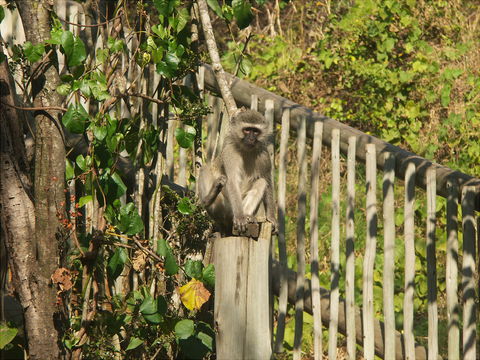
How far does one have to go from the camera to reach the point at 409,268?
14.2 feet

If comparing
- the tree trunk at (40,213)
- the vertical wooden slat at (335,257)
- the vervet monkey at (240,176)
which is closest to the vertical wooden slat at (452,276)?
the vertical wooden slat at (335,257)

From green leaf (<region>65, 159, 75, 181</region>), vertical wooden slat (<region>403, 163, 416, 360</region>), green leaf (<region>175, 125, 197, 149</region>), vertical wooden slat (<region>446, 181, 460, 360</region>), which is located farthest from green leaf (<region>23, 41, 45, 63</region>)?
vertical wooden slat (<region>446, 181, 460, 360</region>)

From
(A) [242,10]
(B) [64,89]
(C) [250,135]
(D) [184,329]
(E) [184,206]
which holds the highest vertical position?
(A) [242,10]

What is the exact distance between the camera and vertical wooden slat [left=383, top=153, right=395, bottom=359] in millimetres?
4363

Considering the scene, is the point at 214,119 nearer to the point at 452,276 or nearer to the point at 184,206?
the point at 184,206

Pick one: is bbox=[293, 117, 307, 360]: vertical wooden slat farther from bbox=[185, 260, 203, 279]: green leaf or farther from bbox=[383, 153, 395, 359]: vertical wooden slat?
bbox=[185, 260, 203, 279]: green leaf

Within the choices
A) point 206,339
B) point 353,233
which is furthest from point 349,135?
point 206,339

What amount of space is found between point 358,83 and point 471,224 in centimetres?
435

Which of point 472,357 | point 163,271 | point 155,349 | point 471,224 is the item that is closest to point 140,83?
point 163,271

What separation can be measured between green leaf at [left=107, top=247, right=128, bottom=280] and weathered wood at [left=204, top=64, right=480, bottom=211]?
1.42m

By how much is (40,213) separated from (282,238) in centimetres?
156

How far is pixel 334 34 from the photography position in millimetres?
8516

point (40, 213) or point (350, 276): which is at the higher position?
point (40, 213)

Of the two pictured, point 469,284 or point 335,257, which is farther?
point 335,257
